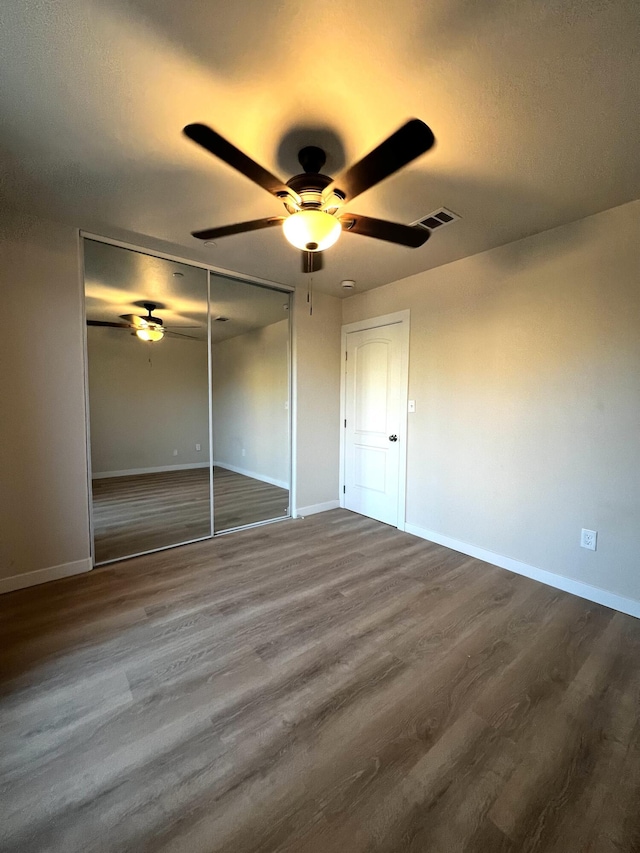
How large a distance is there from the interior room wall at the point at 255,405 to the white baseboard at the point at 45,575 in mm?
1884

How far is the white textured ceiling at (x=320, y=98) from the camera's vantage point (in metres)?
1.15

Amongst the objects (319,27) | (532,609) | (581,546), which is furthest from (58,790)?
(581,546)

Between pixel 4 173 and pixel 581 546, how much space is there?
4.20 m

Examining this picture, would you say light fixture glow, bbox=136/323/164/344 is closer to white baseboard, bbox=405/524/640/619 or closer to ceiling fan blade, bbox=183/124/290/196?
ceiling fan blade, bbox=183/124/290/196

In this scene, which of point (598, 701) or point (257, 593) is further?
point (257, 593)

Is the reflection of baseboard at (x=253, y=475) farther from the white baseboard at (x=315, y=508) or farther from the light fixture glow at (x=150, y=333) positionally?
the light fixture glow at (x=150, y=333)

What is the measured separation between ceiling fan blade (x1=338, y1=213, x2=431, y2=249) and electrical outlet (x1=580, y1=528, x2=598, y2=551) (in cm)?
219

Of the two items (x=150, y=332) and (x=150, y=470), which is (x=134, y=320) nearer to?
(x=150, y=332)

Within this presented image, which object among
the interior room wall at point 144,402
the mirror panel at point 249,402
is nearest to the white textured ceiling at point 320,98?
the interior room wall at point 144,402

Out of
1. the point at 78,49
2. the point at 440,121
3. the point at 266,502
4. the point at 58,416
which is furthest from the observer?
the point at 266,502

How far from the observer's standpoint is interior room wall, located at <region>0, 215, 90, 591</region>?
237cm

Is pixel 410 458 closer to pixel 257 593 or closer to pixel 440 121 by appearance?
pixel 257 593

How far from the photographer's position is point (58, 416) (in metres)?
2.55

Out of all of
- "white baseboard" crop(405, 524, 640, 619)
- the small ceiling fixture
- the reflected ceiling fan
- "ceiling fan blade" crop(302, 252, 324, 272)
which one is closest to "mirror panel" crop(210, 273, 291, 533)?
the reflected ceiling fan
